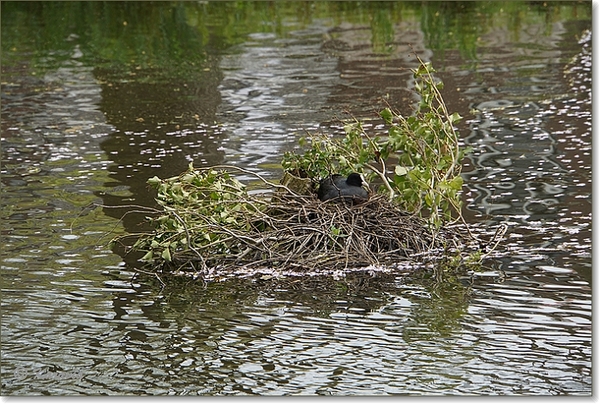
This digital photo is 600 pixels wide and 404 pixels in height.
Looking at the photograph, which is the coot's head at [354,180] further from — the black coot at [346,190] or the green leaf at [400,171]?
the green leaf at [400,171]

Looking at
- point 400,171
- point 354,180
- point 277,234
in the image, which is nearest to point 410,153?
point 400,171

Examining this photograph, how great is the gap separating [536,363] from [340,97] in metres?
9.65

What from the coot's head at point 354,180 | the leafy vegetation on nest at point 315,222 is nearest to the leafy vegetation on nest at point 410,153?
the leafy vegetation on nest at point 315,222

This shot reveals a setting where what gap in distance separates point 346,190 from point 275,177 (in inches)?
102

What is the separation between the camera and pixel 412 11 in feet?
80.1

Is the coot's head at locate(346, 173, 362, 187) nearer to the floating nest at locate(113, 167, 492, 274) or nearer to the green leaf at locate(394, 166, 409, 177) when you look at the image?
the floating nest at locate(113, 167, 492, 274)

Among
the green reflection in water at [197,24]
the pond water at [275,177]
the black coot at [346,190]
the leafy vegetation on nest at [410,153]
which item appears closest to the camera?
the pond water at [275,177]

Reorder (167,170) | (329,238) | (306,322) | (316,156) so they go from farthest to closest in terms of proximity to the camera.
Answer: (167,170) → (316,156) → (329,238) → (306,322)

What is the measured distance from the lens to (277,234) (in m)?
9.10

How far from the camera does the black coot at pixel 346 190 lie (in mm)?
9297

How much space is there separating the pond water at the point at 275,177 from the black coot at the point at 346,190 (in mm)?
742

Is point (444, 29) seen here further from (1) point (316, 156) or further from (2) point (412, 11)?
(1) point (316, 156)

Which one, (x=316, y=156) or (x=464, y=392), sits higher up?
(x=316, y=156)

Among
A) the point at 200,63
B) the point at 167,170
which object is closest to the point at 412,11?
the point at 200,63
